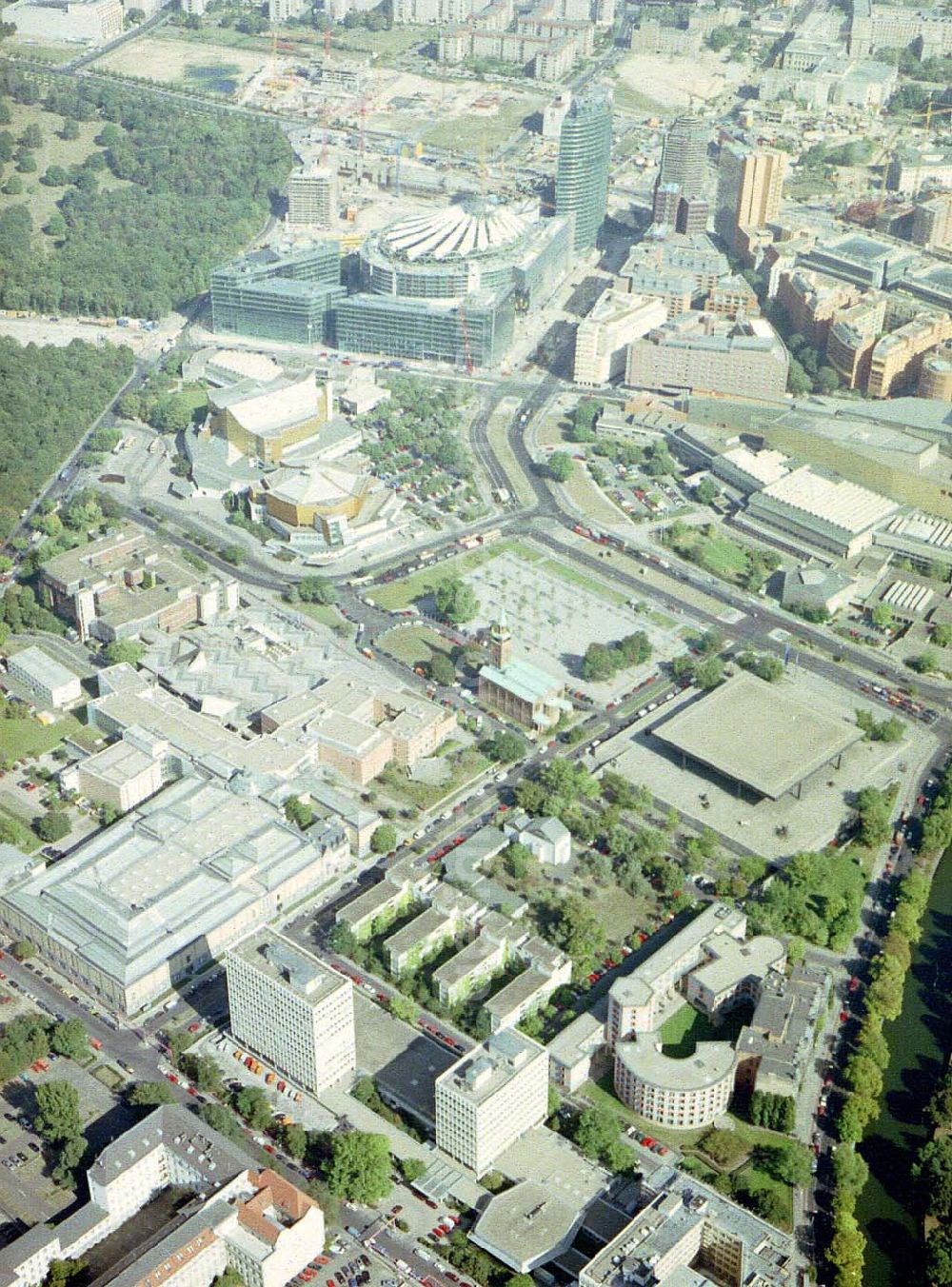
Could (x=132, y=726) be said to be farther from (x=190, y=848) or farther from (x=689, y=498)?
(x=689, y=498)

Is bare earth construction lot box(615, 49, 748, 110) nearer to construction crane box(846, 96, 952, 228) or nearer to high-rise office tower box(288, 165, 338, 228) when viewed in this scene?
construction crane box(846, 96, 952, 228)

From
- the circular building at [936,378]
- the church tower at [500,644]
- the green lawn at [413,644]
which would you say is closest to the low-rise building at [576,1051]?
the church tower at [500,644]

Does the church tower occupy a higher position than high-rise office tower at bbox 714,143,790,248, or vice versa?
high-rise office tower at bbox 714,143,790,248

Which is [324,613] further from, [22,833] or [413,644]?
[22,833]

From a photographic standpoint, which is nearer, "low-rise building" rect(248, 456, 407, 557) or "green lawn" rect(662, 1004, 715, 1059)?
"green lawn" rect(662, 1004, 715, 1059)

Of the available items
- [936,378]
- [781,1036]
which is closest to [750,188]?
[936,378]

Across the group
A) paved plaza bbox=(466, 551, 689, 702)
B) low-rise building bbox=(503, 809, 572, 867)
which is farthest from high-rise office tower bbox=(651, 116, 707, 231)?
low-rise building bbox=(503, 809, 572, 867)

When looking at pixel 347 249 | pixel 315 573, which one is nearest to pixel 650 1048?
pixel 315 573
